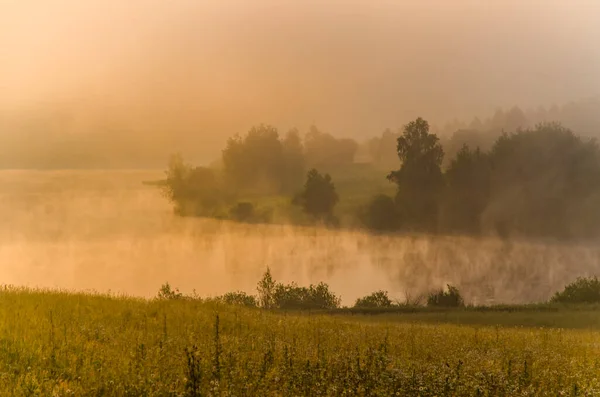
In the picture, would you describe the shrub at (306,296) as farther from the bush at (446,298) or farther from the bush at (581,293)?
the bush at (581,293)

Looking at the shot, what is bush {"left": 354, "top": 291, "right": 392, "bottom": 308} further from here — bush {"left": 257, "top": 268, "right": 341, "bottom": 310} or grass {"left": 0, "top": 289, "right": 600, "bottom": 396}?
grass {"left": 0, "top": 289, "right": 600, "bottom": 396}

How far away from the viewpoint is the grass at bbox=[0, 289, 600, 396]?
6293mm

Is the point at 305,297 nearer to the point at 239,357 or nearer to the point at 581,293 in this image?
the point at 581,293

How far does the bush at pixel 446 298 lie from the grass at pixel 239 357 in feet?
55.0

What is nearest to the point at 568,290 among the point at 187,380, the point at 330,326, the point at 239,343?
the point at 330,326

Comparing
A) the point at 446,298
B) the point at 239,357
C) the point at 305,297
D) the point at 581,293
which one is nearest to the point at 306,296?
the point at 305,297

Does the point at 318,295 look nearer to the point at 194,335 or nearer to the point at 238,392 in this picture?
the point at 194,335

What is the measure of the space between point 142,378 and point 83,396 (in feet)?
2.39

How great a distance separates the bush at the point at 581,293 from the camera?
1282 inches

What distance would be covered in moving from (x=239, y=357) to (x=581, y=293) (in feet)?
107

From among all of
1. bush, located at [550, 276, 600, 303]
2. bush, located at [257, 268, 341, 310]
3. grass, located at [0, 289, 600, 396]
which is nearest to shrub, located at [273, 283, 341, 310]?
bush, located at [257, 268, 341, 310]

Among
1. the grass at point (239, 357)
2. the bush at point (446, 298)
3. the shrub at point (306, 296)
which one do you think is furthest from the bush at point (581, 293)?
the grass at point (239, 357)

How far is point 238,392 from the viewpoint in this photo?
6164 millimetres

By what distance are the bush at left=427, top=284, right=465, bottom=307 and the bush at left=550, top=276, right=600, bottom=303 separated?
28.3 feet
